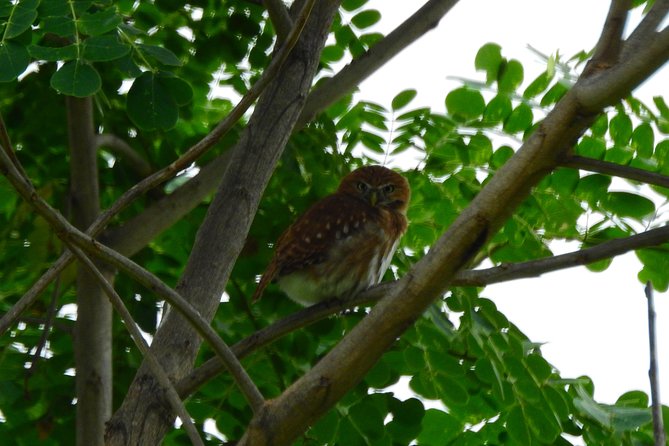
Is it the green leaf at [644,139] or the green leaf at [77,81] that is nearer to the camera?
the green leaf at [77,81]

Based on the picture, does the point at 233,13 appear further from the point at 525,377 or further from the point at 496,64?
the point at 525,377

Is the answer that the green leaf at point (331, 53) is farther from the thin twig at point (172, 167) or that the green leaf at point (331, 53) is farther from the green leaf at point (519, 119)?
the thin twig at point (172, 167)

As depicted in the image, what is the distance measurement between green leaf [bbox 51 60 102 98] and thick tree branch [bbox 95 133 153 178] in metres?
0.80

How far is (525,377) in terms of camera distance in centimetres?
370

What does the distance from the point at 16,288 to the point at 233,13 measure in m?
1.43

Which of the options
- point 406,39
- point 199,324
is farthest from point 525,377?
point 199,324

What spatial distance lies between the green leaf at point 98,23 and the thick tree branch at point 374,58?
3.35 feet

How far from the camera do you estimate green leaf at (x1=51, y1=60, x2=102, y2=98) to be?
3.14m

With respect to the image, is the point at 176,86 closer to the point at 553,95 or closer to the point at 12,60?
the point at 12,60

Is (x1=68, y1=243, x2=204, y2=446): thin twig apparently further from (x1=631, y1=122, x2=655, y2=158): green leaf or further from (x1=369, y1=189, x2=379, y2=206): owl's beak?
(x1=631, y1=122, x2=655, y2=158): green leaf

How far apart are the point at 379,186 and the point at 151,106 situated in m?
1.45

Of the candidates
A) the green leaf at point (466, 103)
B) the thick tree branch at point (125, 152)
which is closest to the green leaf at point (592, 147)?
the green leaf at point (466, 103)

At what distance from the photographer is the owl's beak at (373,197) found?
462 cm

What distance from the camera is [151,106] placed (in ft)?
11.2
